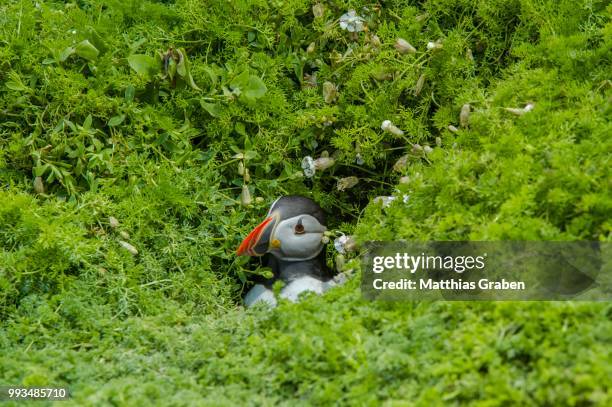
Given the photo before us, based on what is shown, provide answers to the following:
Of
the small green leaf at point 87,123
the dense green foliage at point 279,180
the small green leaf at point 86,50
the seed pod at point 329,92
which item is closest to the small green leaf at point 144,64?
the dense green foliage at point 279,180

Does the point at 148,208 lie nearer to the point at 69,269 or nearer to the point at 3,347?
the point at 69,269

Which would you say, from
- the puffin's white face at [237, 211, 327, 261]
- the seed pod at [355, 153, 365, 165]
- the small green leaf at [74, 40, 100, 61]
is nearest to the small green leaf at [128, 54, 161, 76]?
the small green leaf at [74, 40, 100, 61]

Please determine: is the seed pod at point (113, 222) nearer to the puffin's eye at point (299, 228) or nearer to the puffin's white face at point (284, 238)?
the puffin's white face at point (284, 238)

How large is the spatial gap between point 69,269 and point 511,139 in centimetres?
171

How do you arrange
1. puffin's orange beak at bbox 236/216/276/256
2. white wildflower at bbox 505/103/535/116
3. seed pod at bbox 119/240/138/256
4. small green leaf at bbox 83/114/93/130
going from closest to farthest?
white wildflower at bbox 505/103/535/116
seed pod at bbox 119/240/138/256
puffin's orange beak at bbox 236/216/276/256
small green leaf at bbox 83/114/93/130

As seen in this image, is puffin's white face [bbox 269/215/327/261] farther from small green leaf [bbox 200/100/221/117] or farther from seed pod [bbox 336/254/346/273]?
small green leaf [bbox 200/100/221/117]

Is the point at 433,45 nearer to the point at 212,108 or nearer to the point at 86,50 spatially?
the point at 212,108

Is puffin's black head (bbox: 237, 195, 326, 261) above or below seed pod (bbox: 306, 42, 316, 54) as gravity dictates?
below

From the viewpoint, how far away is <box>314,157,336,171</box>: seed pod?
366 centimetres

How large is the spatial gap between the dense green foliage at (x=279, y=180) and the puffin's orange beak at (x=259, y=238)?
165 millimetres

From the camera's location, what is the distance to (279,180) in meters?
3.72

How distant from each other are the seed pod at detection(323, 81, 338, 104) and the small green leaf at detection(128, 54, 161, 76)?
0.75 metres

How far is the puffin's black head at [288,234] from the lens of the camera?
3.36 meters

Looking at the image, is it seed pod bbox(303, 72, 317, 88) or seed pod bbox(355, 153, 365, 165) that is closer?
seed pod bbox(355, 153, 365, 165)
